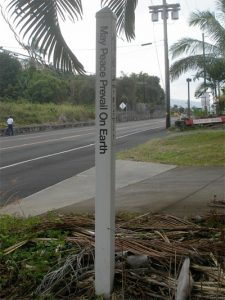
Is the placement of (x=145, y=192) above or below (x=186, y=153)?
below

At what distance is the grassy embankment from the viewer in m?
47.1

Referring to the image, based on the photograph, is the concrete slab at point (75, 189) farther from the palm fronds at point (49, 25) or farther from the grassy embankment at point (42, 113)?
the grassy embankment at point (42, 113)

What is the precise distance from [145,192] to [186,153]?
7411 millimetres

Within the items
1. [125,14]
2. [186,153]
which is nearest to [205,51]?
[186,153]

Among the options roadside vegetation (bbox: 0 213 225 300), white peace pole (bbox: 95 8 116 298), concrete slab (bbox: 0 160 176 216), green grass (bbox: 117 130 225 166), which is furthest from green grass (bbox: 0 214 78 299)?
green grass (bbox: 117 130 225 166)

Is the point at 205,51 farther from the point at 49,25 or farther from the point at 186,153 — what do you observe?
the point at 49,25

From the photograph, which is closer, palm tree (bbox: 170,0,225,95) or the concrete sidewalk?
the concrete sidewalk

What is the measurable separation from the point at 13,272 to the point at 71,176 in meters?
9.19

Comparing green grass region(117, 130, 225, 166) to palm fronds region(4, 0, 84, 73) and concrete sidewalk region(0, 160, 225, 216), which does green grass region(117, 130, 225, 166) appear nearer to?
concrete sidewalk region(0, 160, 225, 216)

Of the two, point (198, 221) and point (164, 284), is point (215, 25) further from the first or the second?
point (164, 284)

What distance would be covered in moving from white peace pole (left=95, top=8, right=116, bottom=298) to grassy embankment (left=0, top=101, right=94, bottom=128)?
3633 cm

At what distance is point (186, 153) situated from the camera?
17172 mm

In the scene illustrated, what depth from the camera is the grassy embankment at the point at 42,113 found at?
154ft

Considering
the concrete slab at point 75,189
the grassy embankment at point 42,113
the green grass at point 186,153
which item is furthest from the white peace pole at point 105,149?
the grassy embankment at point 42,113
